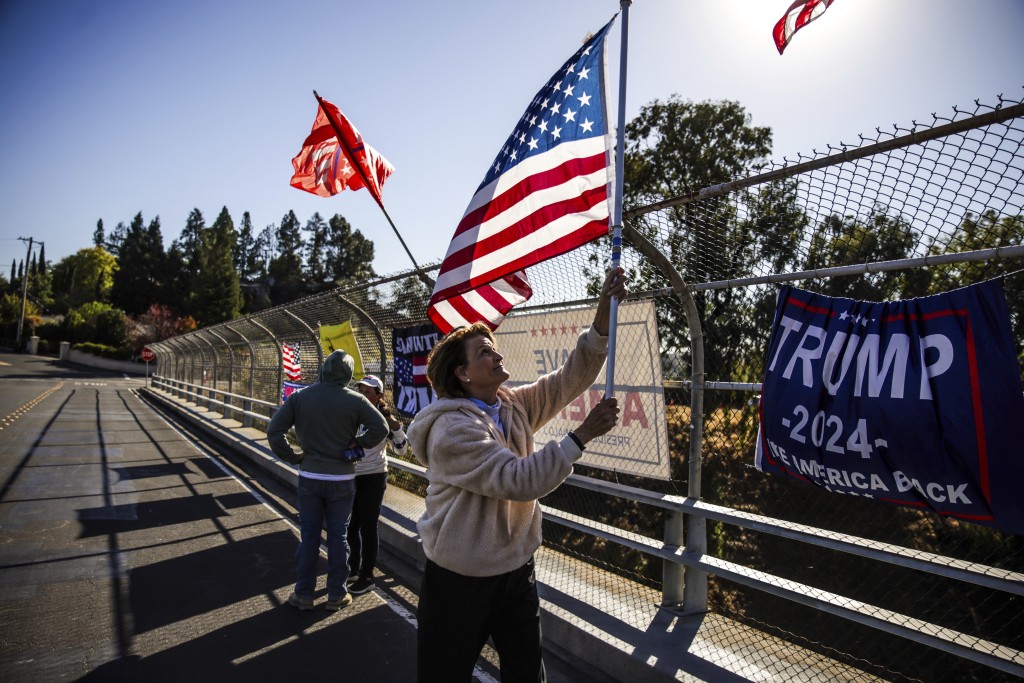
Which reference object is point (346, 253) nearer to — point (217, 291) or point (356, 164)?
point (217, 291)

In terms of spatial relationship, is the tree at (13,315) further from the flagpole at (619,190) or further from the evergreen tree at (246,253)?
the flagpole at (619,190)

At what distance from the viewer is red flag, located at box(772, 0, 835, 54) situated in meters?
3.12

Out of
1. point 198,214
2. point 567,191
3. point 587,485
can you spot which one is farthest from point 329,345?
point 198,214

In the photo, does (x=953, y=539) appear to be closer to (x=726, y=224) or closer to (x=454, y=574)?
(x=726, y=224)

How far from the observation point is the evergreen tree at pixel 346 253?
307ft

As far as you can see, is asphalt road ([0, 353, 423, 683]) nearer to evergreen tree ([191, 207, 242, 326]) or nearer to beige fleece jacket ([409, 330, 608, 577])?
beige fleece jacket ([409, 330, 608, 577])

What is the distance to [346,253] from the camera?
93875 mm

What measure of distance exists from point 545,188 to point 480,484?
168 cm

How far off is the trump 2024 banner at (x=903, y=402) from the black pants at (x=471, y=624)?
1.57 m

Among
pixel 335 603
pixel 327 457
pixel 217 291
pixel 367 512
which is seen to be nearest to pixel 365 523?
pixel 367 512

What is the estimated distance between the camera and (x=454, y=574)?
8.03ft

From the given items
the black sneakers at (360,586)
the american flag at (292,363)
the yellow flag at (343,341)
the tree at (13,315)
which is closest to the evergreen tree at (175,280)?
the tree at (13,315)

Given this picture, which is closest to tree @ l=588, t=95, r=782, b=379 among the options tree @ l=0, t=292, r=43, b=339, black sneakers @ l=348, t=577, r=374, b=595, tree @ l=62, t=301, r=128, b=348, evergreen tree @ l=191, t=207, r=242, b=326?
black sneakers @ l=348, t=577, r=374, b=595

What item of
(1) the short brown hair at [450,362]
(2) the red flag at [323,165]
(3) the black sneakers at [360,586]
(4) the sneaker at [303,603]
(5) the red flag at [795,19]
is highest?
(2) the red flag at [323,165]
